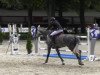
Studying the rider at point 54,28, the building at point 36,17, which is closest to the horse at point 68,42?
the rider at point 54,28

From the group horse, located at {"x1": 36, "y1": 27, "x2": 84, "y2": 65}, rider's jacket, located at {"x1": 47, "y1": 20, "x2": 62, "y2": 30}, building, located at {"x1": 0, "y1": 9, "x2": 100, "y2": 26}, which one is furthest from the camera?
building, located at {"x1": 0, "y1": 9, "x2": 100, "y2": 26}

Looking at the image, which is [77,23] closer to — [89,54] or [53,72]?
[89,54]

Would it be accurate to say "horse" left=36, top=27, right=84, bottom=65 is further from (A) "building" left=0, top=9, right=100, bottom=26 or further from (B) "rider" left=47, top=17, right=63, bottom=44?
(A) "building" left=0, top=9, right=100, bottom=26

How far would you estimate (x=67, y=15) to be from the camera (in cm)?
5834

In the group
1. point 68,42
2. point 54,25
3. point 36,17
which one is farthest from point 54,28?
point 36,17

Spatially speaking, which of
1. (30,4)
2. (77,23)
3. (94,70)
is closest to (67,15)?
(77,23)

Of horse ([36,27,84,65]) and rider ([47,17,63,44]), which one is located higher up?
rider ([47,17,63,44])

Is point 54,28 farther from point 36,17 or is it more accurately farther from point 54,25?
point 36,17

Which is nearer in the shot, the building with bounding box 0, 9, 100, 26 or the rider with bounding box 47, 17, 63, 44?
the rider with bounding box 47, 17, 63, 44

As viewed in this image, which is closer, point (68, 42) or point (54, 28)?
point (68, 42)

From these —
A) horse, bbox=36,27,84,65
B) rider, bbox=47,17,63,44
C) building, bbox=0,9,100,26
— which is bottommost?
building, bbox=0,9,100,26

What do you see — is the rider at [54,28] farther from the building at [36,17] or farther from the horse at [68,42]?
the building at [36,17]

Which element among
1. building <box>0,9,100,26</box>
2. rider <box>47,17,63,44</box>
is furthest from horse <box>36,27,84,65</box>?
building <box>0,9,100,26</box>

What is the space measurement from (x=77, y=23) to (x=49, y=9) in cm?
1590
